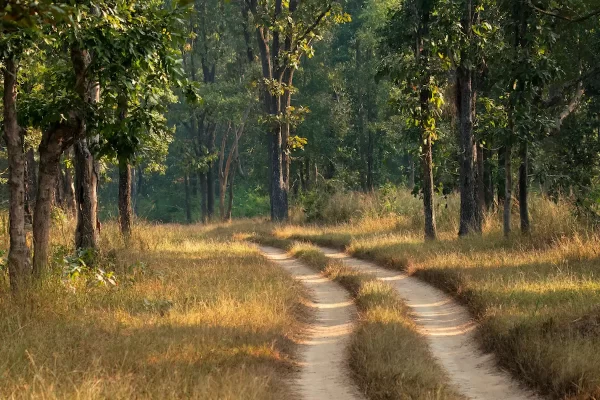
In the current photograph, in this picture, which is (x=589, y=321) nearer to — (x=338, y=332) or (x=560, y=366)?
(x=560, y=366)

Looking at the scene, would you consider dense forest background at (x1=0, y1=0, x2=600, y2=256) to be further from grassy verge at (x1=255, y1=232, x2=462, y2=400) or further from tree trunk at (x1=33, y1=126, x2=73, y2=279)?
grassy verge at (x1=255, y1=232, x2=462, y2=400)

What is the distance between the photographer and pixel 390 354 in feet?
25.8

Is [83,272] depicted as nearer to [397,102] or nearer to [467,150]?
[397,102]

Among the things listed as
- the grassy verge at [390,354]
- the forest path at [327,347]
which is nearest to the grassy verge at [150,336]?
the forest path at [327,347]

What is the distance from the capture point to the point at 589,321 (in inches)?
321

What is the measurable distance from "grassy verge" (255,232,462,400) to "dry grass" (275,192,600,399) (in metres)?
1.07

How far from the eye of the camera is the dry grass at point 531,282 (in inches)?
280

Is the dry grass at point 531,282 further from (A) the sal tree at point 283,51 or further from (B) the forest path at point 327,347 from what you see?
(A) the sal tree at point 283,51

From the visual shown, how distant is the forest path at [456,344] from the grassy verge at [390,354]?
25 cm

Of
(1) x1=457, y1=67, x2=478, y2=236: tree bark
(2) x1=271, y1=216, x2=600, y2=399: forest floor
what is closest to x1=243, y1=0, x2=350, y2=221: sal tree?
(2) x1=271, y1=216, x2=600, y2=399: forest floor

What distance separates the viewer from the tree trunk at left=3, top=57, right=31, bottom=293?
30.5 ft

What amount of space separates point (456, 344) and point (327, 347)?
1.88 m

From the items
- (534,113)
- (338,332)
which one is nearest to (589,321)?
(338,332)

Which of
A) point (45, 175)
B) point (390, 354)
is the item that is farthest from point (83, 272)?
point (390, 354)
